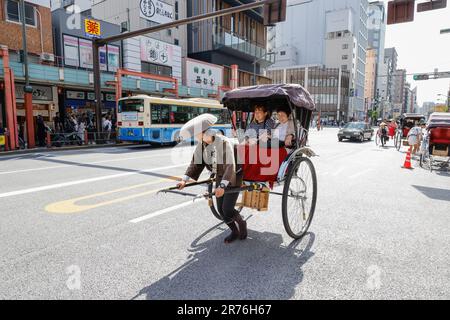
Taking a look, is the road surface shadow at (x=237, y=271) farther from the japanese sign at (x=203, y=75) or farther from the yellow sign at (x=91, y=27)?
the japanese sign at (x=203, y=75)

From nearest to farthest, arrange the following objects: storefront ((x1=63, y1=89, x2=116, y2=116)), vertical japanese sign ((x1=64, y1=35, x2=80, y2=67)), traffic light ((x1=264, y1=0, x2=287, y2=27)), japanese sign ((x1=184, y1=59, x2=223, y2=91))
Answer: traffic light ((x1=264, y1=0, x2=287, y2=27)) < vertical japanese sign ((x1=64, y1=35, x2=80, y2=67)) < storefront ((x1=63, y1=89, x2=116, y2=116)) < japanese sign ((x1=184, y1=59, x2=223, y2=91))

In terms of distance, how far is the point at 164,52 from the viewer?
30016 mm

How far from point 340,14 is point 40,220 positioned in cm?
9807

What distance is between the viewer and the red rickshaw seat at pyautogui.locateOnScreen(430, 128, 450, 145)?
35.3 ft

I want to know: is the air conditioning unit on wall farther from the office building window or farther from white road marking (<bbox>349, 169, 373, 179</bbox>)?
white road marking (<bbox>349, 169, 373, 179</bbox>)

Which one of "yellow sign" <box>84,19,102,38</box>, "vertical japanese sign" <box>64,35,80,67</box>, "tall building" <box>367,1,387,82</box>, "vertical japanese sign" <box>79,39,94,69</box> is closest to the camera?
"yellow sign" <box>84,19,102,38</box>

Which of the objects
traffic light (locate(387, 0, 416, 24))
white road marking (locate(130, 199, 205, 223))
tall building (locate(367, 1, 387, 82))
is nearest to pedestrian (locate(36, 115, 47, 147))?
white road marking (locate(130, 199, 205, 223))

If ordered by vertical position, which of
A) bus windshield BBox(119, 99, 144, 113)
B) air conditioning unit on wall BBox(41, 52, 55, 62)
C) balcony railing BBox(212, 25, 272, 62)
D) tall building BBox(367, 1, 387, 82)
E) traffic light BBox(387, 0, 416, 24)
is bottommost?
bus windshield BBox(119, 99, 144, 113)

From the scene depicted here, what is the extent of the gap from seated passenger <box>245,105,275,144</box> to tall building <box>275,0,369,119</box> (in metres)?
90.5

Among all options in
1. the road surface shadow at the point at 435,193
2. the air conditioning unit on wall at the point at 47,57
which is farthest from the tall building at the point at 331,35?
the road surface shadow at the point at 435,193

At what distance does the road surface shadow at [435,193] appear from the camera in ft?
22.2

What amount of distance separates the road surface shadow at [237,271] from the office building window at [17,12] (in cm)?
2236

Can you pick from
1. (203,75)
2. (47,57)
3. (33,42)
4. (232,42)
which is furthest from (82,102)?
(232,42)

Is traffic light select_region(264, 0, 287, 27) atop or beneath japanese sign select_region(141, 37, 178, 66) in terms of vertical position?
beneath
